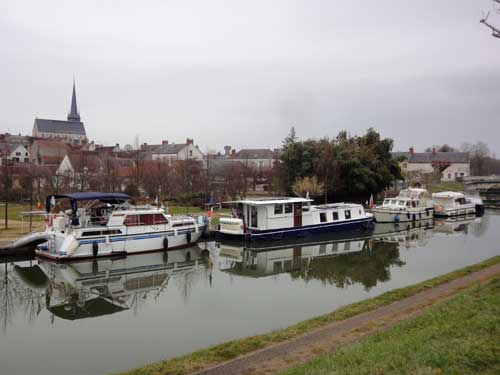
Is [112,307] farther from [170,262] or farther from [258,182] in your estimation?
[258,182]

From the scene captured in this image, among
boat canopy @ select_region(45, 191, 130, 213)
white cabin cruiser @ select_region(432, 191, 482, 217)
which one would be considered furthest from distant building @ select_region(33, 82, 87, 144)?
boat canopy @ select_region(45, 191, 130, 213)

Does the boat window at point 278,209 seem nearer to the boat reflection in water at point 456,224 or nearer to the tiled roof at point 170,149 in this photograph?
the boat reflection in water at point 456,224

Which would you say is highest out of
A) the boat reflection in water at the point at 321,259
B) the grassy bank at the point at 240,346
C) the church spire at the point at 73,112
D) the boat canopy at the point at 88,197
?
the church spire at the point at 73,112

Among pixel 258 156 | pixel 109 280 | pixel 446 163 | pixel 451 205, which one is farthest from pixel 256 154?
pixel 109 280

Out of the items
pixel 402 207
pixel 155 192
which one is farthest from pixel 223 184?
pixel 402 207

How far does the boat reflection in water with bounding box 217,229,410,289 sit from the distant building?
109 meters

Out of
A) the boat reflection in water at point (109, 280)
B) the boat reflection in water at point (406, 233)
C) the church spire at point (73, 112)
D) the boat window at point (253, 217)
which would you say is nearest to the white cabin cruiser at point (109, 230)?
the boat reflection in water at point (109, 280)

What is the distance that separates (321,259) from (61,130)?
12217cm

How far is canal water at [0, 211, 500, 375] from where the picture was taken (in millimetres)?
12602

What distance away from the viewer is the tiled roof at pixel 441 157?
322 feet

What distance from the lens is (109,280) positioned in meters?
20.8

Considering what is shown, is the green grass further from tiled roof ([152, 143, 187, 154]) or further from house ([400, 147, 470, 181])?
tiled roof ([152, 143, 187, 154])

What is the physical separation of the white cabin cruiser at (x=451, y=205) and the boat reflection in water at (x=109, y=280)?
28627mm

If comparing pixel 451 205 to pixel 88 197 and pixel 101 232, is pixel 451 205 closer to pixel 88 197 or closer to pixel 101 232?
pixel 101 232
